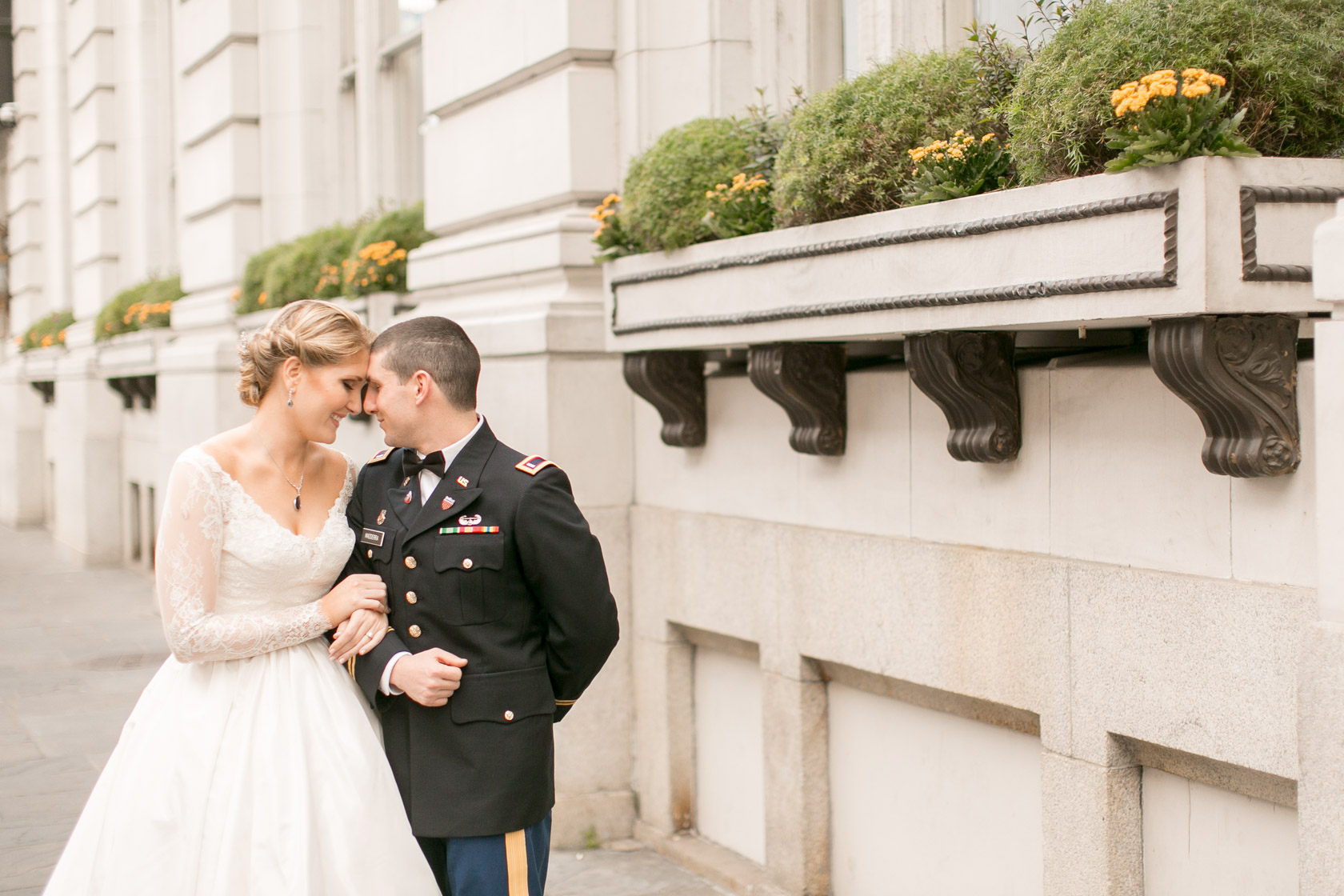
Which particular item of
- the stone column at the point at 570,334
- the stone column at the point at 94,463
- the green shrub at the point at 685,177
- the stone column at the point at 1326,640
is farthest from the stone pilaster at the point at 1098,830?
the stone column at the point at 94,463

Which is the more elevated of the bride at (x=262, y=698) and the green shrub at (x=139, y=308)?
the green shrub at (x=139, y=308)

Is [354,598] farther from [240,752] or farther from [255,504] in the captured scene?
[240,752]

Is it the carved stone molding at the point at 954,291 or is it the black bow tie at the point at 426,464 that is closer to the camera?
the carved stone molding at the point at 954,291

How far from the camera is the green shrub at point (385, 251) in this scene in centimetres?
827

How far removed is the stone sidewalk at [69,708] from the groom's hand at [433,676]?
2555 millimetres

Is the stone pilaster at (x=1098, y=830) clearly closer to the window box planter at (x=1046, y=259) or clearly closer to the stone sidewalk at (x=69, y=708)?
the window box planter at (x=1046, y=259)

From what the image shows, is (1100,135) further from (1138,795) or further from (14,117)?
(14,117)

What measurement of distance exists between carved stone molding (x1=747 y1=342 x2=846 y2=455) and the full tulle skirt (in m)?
1.95

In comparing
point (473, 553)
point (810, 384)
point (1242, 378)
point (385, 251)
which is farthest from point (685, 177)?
point (385, 251)

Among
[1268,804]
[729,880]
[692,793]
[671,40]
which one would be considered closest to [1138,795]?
[1268,804]

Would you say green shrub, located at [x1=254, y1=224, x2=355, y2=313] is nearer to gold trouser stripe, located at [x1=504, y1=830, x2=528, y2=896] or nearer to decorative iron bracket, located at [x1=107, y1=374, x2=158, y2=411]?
decorative iron bracket, located at [x1=107, y1=374, x2=158, y2=411]

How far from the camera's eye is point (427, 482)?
11.5ft

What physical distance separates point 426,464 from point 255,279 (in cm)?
766

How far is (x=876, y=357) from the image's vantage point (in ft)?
16.8
